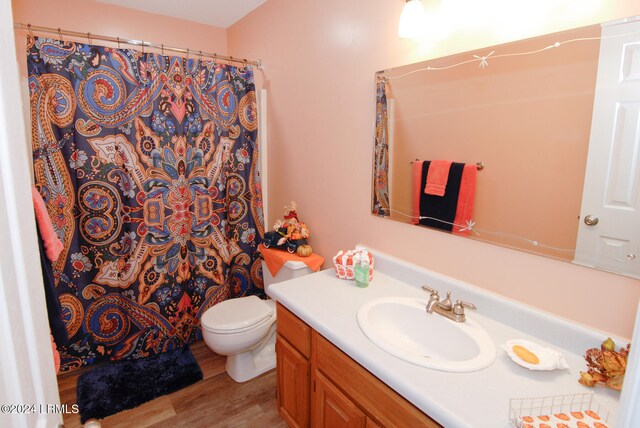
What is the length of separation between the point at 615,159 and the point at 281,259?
1628 mm

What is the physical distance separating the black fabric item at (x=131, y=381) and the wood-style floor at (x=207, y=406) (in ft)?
0.14

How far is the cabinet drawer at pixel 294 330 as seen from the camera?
1.46 meters

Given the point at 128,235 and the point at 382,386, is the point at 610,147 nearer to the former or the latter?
the point at 382,386

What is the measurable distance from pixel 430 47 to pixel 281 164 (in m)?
1.35

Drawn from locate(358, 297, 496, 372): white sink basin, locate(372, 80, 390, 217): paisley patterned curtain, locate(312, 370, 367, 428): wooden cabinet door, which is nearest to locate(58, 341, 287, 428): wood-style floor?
locate(312, 370, 367, 428): wooden cabinet door

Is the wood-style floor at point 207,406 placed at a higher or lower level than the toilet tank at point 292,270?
lower

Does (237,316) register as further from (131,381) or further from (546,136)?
(546,136)

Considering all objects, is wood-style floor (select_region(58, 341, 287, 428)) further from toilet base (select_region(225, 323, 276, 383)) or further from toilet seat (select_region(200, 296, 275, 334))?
toilet seat (select_region(200, 296, 275, 334))

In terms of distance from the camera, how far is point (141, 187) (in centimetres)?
219

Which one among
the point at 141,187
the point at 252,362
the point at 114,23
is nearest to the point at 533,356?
the point at 252,362

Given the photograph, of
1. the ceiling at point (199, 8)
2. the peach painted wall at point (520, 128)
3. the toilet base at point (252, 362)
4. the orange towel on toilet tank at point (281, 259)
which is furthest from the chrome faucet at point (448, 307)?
the ceiling at point (199, 8)

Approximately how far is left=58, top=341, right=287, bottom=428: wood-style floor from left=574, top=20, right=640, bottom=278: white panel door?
1676 mm

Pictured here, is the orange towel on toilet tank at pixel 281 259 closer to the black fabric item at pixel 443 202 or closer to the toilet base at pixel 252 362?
the toilet base at pixel 252 362

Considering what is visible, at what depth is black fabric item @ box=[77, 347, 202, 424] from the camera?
1.98m
